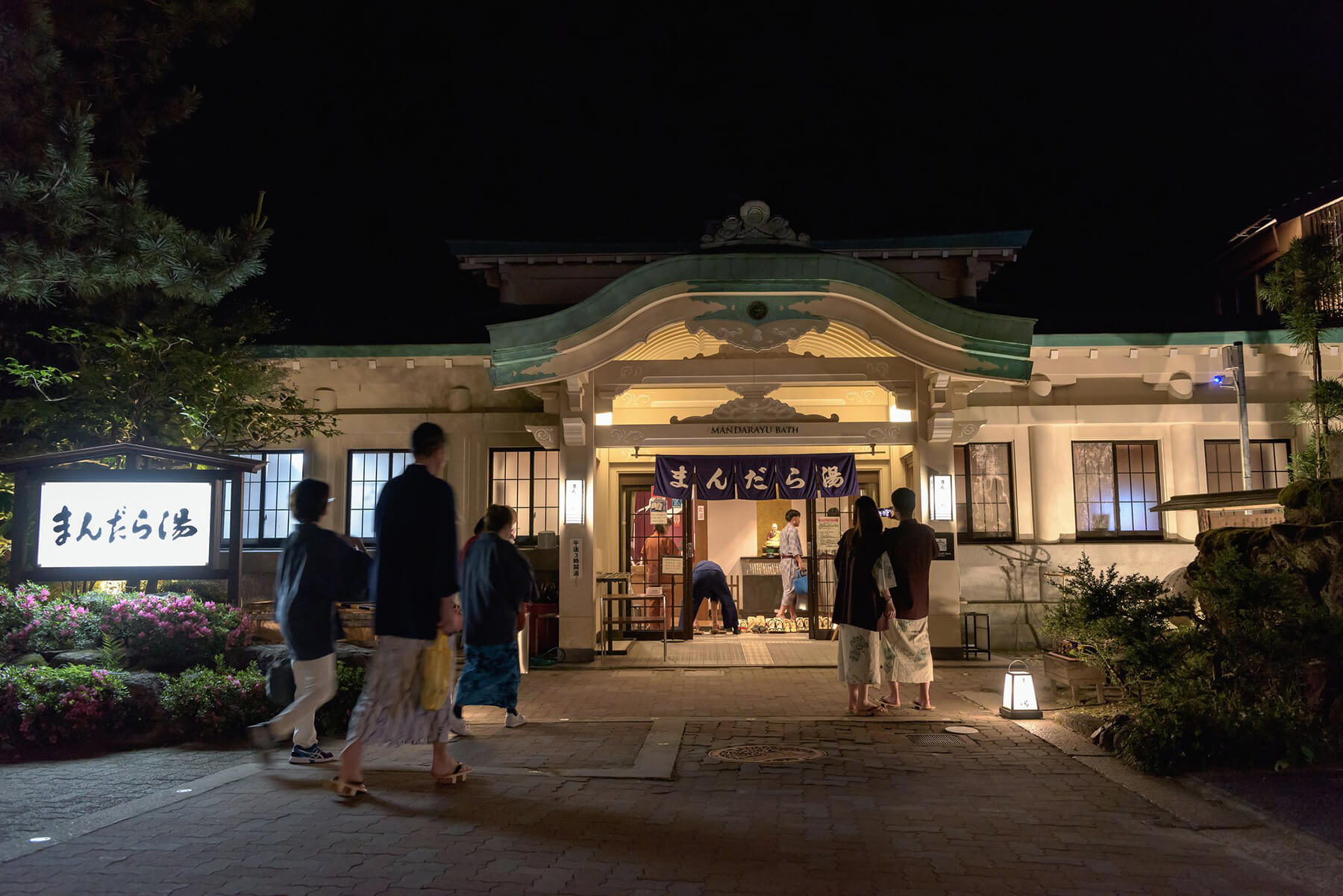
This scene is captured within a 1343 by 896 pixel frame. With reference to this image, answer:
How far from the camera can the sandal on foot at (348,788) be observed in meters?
5.67

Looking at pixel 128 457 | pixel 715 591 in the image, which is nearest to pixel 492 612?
pixel 128 457

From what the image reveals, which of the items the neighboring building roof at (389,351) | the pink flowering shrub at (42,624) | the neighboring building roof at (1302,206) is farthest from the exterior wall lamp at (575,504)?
the neighboring building roof at (1302,206)

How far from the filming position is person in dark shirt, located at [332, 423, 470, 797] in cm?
572

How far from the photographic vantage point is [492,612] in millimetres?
7879

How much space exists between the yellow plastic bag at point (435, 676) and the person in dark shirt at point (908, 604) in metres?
4.62

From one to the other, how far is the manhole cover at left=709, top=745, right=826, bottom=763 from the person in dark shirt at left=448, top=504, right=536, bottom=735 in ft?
6.72

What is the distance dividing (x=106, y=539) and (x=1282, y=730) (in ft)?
34.2

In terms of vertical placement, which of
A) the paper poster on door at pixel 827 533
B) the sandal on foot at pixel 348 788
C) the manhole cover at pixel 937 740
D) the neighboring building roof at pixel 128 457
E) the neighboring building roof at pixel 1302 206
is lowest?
the manhole cover at pixel 937 740

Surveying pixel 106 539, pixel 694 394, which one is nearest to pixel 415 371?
pixel 694 394

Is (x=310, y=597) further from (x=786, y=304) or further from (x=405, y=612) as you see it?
(x=786, y=304)

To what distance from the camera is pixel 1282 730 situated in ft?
21.5

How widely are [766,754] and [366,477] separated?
1039 cm

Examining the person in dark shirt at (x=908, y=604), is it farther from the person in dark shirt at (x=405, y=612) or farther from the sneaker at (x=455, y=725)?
the person in dark shirt at (x=405, y=612)

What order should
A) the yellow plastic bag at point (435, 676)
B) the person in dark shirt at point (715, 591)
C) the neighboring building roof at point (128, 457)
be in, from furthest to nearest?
the person in dark shirt at point (715, 591)
the neighboring building roof at point (128, 457)
the yellow plastic bag at point (435, 676)
